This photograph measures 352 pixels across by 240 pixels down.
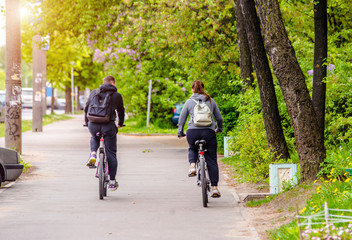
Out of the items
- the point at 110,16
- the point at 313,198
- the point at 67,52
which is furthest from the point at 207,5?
the point at 67,52

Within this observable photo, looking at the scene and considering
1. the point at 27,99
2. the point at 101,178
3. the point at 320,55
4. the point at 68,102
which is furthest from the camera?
the point at 27,99

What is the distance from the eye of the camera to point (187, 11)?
64.7 feet

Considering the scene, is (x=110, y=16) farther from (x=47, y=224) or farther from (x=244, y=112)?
(x=47, y=224)

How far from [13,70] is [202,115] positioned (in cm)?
677

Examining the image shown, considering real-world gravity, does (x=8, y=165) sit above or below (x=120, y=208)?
above

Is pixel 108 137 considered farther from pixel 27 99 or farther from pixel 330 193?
pixel 27 99

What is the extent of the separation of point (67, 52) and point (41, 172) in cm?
3393

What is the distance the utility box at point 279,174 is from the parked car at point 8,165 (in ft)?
13.0

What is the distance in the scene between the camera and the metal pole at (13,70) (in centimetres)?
1504

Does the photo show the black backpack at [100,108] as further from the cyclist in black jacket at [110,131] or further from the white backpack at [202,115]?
the white backpack at [202,115]

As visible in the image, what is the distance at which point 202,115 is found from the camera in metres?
9.49

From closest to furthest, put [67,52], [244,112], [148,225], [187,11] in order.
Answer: [148,225] → [244,112] → [187,11] → [67,52]

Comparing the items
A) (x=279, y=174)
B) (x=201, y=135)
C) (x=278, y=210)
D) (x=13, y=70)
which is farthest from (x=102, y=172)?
(x=13, y=70)

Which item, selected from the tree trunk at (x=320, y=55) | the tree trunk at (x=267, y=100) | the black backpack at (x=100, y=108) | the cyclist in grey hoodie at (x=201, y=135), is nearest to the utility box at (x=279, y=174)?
the cyclist in grey hoodie at (x=201, y=135)
